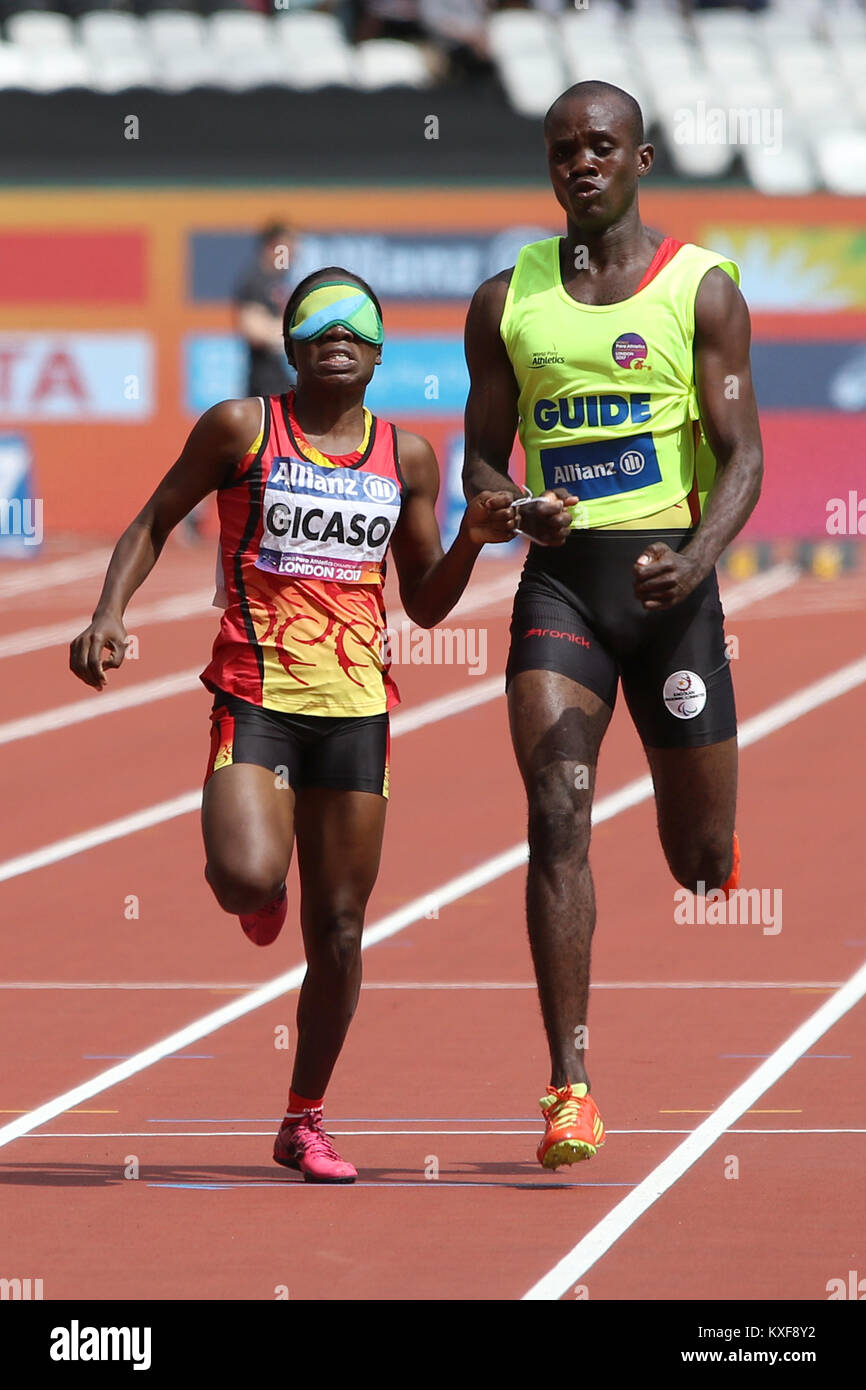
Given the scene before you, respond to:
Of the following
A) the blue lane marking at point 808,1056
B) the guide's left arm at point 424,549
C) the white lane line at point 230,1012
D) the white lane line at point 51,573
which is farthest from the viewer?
the white lane line at point 51,573

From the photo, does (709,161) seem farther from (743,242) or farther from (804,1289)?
(804,1289)

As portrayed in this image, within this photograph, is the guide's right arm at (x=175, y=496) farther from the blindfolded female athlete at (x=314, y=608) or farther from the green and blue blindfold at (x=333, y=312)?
the green and blue blindfold at (x=333, y=312)

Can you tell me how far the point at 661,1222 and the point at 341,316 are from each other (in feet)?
7.43

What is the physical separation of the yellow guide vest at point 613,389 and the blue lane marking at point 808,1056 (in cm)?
199

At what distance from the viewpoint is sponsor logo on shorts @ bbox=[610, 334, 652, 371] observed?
6.51m

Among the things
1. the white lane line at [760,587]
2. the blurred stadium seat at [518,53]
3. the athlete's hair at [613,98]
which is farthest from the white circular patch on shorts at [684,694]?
the blurred stadium seat at [518,53]

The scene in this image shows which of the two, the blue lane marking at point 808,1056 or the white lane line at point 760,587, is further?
the white lane line at point 760,587

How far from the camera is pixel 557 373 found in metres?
6.56

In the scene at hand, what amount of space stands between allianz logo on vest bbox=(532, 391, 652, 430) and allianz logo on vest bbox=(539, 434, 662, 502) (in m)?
0.05

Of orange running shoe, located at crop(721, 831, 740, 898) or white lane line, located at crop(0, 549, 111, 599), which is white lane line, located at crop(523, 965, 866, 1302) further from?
Answer: white lane line, located at crop(0, 549, 111, 599)

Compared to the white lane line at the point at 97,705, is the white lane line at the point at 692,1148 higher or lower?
lower

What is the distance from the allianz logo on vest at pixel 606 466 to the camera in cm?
656

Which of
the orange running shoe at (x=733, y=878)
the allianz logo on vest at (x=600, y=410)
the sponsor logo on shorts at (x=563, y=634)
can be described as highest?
the allianz logo on vest at (x=600, y=410)

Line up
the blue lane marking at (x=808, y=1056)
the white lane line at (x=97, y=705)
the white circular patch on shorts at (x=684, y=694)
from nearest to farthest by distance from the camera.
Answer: the white circular patch on shorts at (x=684, y=694)
the blue lane marking at (x=808, y=1056)
the white lane line at (x=97, y=705)
